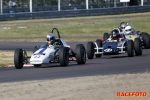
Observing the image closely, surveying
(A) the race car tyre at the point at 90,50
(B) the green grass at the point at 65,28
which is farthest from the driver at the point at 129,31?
(B) the green grass at the point at 65,28

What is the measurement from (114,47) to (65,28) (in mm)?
23258

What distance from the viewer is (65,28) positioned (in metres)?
48.1

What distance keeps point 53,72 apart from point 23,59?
230 cm

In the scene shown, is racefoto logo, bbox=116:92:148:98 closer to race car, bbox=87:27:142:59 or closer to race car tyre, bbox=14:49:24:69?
race car tyre, bbox=14:49:24:69

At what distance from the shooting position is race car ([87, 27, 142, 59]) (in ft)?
81.3

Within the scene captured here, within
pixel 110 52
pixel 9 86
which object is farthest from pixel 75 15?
pixel 9 86

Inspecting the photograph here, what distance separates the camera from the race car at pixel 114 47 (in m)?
24.8

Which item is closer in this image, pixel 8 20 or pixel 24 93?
pixel 24 93

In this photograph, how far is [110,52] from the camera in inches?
981

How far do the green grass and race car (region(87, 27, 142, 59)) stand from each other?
41.8ft

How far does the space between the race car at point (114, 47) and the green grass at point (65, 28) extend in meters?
12.7

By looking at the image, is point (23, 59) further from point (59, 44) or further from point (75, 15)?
point (75, 15)

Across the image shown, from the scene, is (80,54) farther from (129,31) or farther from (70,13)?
(70,13)

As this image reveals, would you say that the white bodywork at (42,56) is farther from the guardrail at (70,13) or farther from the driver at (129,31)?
the guardrail at (70,13)
